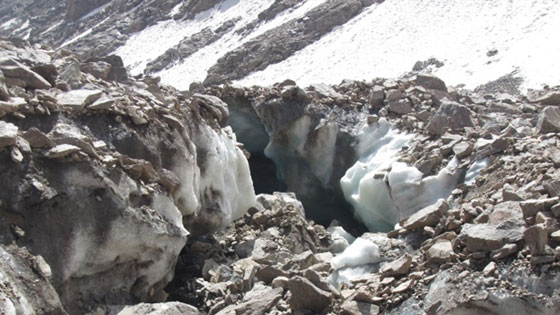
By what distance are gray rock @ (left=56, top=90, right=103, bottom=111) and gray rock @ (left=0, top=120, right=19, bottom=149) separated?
1.11m

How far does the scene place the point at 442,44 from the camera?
22.7 meters

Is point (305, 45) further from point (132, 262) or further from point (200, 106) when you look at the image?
point (132, 262)

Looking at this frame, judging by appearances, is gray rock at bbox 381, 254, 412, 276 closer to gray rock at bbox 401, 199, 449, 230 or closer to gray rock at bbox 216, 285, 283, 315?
gray rock at bbox 216, 285, 283, 315

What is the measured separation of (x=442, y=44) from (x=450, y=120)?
39.9 ft

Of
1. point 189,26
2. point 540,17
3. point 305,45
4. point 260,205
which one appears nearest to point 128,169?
point 260,205

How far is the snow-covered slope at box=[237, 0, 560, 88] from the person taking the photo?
724 inches

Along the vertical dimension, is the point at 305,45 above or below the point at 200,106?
below

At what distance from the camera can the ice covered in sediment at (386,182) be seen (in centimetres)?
1027

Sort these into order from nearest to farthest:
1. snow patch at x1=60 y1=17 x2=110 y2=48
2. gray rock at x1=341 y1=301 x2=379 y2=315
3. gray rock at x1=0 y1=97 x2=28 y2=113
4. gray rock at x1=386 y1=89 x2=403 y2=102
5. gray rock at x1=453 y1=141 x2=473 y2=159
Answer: gray rock at x1=341 y1=301 x2=379 y2=315 → gray rock at x1=0 y1=97 x2=28 y2=113 → gray rock at x1=453 y1=141 x2=473 y2=159 → gray rock at x1=386 y1=89 x2=403 y2=102 → snow patch at x1=60 y1=17 x2=110 y2=48

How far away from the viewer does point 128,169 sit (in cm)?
683

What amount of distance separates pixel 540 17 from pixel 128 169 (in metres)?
18.6

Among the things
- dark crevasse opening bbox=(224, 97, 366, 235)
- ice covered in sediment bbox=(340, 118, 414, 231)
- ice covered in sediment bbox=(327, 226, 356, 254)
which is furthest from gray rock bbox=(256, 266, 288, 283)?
dark crevasse opening bbox=(224, 97, 366, 235)

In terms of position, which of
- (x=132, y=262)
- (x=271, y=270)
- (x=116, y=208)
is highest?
(x=116, y=208)

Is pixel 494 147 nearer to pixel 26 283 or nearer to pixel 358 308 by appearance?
pixel 358 308
